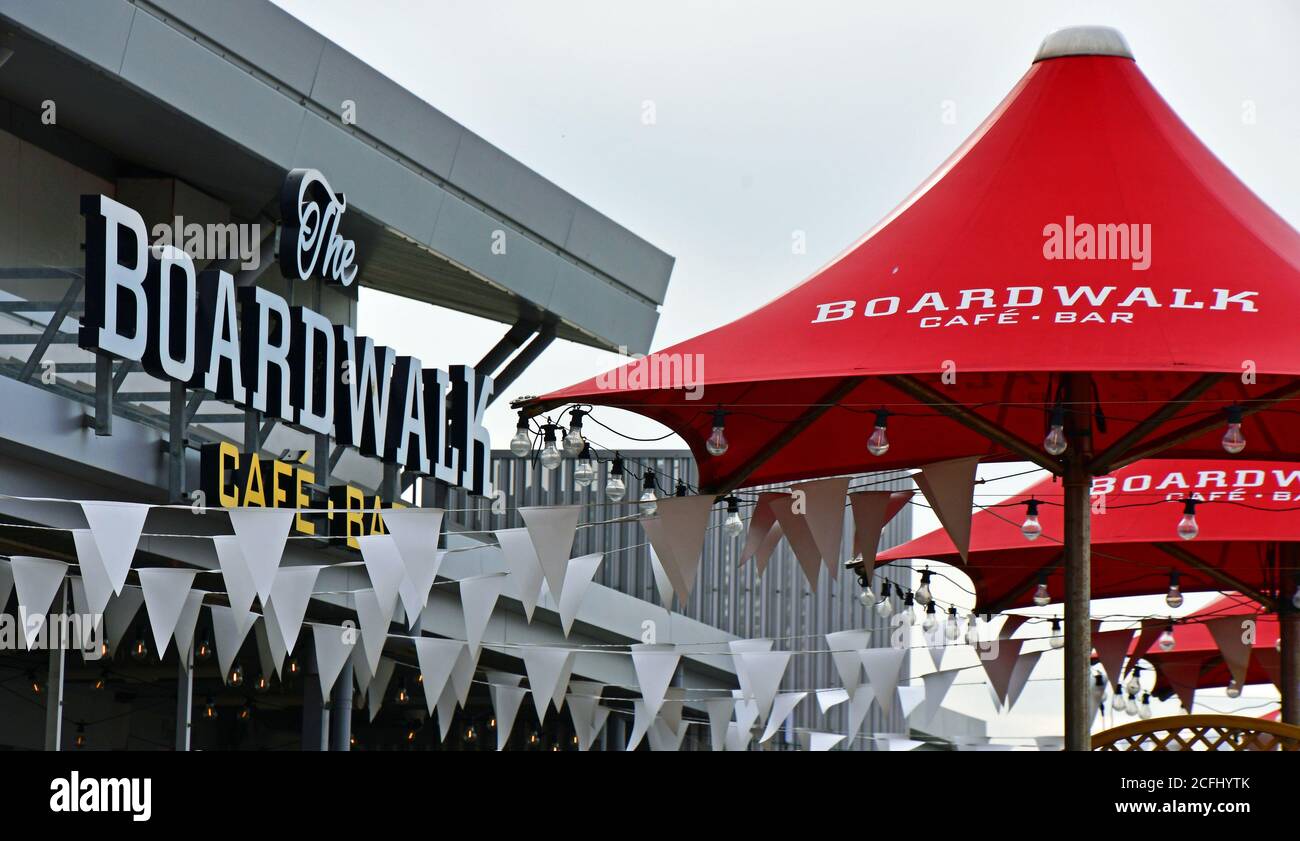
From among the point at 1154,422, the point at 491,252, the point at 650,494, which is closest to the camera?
the point at 1154,422

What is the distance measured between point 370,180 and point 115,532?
29.5ft

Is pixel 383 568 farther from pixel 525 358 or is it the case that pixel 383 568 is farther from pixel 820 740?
pixel 525 358

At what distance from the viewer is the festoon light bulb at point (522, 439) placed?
30.5 ft

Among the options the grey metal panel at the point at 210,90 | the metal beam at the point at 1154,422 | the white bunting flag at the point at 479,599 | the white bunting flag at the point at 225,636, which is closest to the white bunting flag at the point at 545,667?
the white bunting flag at the point at 479,599

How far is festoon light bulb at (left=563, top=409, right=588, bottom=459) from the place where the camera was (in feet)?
30.3

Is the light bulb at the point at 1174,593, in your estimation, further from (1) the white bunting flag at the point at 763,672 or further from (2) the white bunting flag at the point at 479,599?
(2) the white bunting flag at the point at 479,599

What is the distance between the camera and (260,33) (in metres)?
16.9

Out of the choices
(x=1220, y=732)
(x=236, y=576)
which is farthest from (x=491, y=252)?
(x=1220, y=732)

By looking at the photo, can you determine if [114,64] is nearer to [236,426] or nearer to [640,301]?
[236,426]

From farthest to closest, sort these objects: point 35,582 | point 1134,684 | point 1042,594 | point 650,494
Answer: point 1134,684, point 1042,594, point 35,582, point 650,494

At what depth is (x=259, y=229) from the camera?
18781mm

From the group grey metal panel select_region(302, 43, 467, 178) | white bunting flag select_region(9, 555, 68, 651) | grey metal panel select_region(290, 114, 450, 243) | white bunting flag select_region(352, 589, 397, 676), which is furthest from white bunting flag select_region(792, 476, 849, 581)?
grey metal panel select_region(302, 43, 467, 178)
